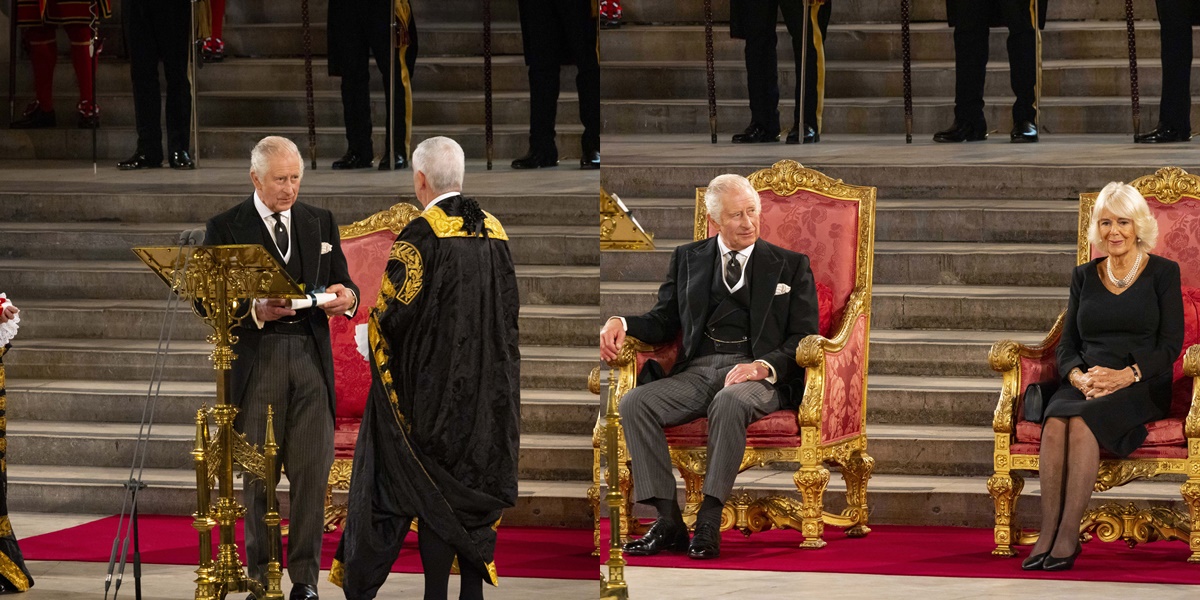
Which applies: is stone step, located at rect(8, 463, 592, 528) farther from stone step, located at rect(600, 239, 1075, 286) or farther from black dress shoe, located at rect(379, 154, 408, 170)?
stone step, located at rect(600, 239, 1075, 286)

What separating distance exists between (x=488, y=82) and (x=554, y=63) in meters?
0.33

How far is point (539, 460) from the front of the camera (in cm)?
471

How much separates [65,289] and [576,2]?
1.83 meters

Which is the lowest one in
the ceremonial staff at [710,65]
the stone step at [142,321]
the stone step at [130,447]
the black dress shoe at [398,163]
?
the stone step at [130,447]

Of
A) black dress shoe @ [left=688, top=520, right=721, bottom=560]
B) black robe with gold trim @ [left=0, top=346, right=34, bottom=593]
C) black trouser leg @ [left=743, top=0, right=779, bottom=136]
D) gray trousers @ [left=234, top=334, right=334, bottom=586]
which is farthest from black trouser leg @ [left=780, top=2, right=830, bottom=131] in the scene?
black robe with gold trim @ [left=0, top=346, right=34, bottom=593]

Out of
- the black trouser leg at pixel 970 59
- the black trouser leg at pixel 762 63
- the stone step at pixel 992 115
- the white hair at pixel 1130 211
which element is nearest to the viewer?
the white hair at pixel 1130 211

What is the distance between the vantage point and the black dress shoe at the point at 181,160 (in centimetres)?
475

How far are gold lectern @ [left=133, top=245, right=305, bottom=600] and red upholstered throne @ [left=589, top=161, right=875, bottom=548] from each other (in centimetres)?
101

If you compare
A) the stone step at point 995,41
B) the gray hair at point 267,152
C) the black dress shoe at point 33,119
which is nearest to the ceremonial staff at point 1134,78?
the stone step at point 995,41

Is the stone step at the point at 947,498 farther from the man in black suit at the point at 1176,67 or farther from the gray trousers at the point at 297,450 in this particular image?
the man in black suit at the point at 1176,67

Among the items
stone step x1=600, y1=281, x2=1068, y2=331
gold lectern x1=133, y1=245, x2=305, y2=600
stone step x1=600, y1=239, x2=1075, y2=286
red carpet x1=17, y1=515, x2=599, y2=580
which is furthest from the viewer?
stone step x1=600, y1=239, x2=1075, y2=286

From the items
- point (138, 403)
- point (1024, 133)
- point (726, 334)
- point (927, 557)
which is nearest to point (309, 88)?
point (138, 403)

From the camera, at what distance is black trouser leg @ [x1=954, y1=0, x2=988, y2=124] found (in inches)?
308

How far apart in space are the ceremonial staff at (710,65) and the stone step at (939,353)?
955 millimetres
